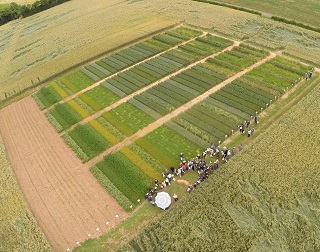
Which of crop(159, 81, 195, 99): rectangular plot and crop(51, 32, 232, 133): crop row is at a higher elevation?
crop(51, 32, 232, 133): crop row

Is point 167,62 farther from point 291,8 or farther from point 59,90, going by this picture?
point 291,8

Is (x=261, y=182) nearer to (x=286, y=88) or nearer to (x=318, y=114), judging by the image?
(x=318, y=114)

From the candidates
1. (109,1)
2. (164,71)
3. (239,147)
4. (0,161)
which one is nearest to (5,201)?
(0,161)

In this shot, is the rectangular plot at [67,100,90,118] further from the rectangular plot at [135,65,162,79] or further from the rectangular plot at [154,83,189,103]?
the rectangular plot at [135,65,162,79]

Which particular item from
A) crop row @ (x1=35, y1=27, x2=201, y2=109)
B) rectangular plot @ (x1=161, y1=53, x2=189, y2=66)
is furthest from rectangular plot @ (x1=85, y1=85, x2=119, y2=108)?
rectangular plot @ (x1=161, y1=53, x2=189, y2=66)

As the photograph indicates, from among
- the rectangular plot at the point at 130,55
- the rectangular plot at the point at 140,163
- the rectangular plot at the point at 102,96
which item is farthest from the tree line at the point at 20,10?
the rectangular plot at the point at 140,163

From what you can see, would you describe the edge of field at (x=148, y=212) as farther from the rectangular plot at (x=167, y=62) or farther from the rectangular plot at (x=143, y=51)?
the rectangular plot at (x=143, y=51)

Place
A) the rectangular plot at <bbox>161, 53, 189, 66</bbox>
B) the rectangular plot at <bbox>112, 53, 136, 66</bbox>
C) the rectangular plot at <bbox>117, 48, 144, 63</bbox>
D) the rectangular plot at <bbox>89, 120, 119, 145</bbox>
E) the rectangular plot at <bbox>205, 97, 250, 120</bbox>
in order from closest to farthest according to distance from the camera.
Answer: the rectangular plot at <bbox>205, 97, 250, 120</bbox>
the rectangular plot at <bbox>89, 120, 119, 145</bbox>
the rectangular plot at <bbox>161, 53, 189, 66</bbox>
the rectangular plot at <bbox>112, 53, 136, 66</bbox>
the rectangular plot at <bbox>117, 48, 144, 63</bbox>
